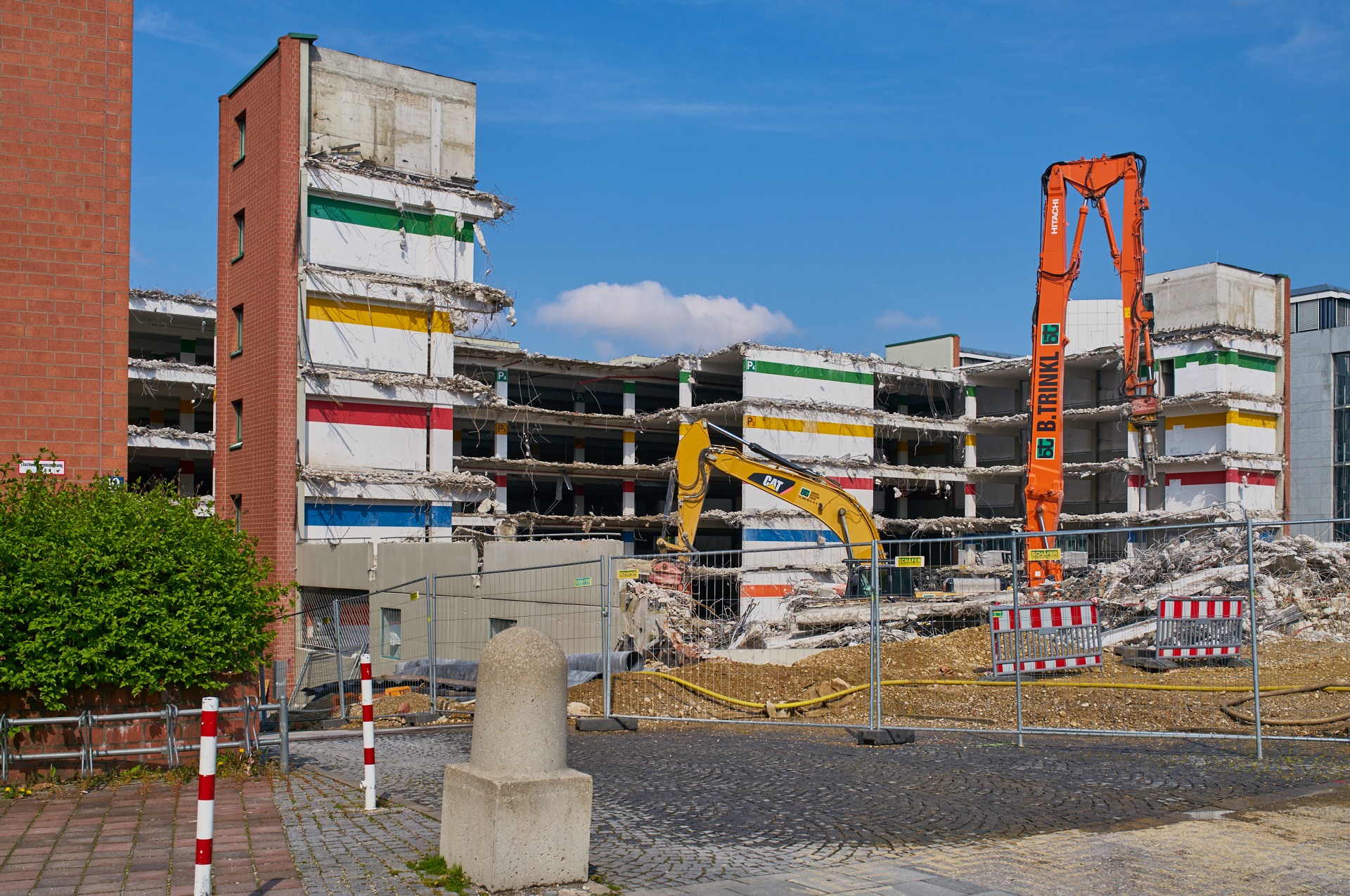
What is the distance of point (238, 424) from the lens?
31.2m

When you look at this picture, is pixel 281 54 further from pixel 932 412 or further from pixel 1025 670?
pixel 932 412

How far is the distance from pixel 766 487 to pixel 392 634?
9783mm

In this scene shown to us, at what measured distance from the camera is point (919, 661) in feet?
60.4

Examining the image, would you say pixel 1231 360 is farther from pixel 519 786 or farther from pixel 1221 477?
pixel 519 786

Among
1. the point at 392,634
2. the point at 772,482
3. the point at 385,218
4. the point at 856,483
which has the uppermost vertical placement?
the point at 385,218

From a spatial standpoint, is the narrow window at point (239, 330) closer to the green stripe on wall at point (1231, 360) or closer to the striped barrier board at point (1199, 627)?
the striped barrier board at point (1199, 627)

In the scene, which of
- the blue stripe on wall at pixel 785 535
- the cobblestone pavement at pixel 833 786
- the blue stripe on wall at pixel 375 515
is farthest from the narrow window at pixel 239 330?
the cobblestone pavement at pixel 833 786

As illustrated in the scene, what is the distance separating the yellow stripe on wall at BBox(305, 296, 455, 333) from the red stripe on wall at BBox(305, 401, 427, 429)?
2.25 m

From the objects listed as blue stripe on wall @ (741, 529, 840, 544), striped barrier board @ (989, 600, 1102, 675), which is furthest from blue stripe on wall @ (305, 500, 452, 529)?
striped barrier board @ (989, 600, 1102, 675)

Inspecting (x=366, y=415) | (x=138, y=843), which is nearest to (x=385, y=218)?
(x=366, y=415)

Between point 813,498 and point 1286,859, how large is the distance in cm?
2034

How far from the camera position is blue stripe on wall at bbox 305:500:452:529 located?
29.1 meters

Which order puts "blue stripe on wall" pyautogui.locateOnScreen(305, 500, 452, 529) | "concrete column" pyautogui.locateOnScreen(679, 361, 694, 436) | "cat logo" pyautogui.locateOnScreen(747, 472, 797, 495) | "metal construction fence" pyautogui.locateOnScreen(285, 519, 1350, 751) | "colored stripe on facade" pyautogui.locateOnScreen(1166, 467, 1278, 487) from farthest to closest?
"concrete column" pyautogui.locateOnScreen(679, 361, 694, 436)
"colored stripe on facade" pyautogui.locateOnScreen(1166, 467, 1278, 487)
"blue stripe on wall" pyautogui.locateOnScreen(305, 500, 452, 529)
"cat logo" pyautogui.locateOnScreen(747, 472, 797, 495)
"metal construction fence" pyautogui.locateOnScreen(285, 519, 1350, 751)

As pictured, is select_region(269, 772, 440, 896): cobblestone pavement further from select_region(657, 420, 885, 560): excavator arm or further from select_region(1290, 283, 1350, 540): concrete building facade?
select_region(1290, 283, 1350, 540): concrete building facade
